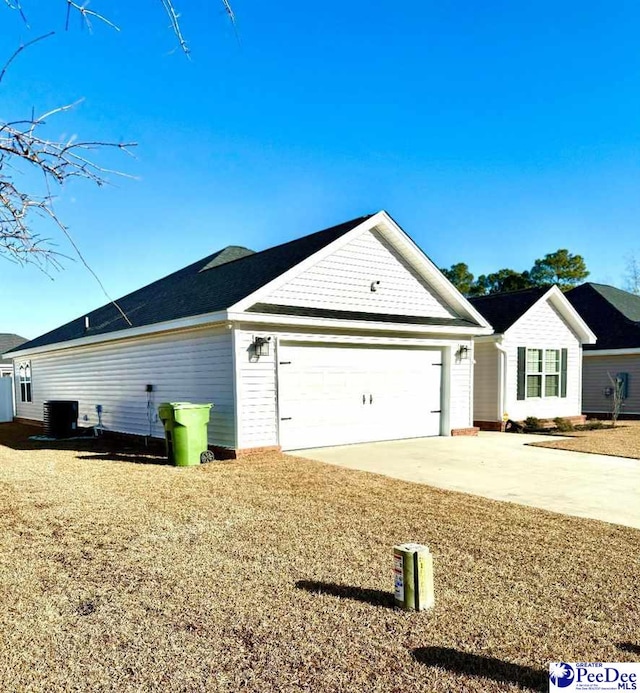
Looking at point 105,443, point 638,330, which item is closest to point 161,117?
point 105,443

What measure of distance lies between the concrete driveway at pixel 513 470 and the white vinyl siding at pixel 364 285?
10.4 ft

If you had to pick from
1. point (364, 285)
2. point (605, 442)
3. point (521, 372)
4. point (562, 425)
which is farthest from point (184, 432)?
point (562, 425)

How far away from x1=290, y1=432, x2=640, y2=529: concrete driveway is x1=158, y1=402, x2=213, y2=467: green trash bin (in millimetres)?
2047

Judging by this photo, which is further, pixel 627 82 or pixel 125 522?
pixel 627 82

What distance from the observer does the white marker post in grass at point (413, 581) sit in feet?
12.1

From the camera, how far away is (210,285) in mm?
13328

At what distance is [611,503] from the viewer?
6672 mm

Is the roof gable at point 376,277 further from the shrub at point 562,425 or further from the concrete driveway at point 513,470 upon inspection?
the shrub at point 562,425

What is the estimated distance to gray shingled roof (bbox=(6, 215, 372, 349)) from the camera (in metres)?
11.3

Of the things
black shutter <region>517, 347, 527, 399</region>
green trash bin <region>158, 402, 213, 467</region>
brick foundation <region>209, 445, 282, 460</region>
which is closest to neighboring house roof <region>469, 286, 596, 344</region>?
black shutter <region>517, 347, 527, 399</region>

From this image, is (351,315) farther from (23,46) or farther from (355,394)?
(23,46)

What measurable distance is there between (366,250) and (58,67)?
30.6ft

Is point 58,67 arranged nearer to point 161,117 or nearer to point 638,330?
point 161,117

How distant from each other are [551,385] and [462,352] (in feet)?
16.9
